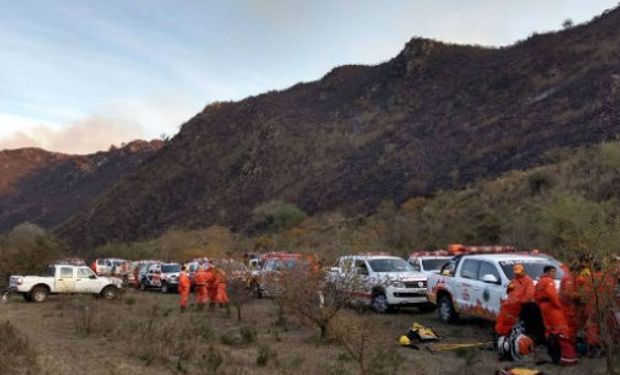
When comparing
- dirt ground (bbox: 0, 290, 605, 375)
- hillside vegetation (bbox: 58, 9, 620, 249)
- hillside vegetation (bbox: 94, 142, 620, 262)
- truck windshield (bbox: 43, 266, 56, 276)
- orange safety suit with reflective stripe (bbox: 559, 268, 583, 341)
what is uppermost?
hillside vegetation (bbox: 58, 9, 620, 249)

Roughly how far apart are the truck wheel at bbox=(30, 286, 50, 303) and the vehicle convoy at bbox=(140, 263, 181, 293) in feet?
22.9

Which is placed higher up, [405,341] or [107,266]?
[107,266]

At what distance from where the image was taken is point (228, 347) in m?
13.1

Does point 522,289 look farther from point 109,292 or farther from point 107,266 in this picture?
point 107,266

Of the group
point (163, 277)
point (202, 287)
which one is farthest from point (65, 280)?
point (202, 287)

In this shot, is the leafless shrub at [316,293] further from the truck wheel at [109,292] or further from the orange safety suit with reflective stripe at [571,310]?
the truck wheel at [109,292]

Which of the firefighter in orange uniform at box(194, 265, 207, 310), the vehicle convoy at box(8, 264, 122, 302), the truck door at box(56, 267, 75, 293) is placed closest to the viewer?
the firefighter in orange uniform at box(194, 265, 207, 310)

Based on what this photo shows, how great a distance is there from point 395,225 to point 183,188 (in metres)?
37.9

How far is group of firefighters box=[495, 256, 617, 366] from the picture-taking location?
10.5 m

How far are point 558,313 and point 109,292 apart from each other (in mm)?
19609

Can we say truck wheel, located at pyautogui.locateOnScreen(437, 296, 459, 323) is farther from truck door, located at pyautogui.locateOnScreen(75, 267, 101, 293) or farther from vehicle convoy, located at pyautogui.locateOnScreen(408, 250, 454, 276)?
truck door, located at pyautogui.locateOnScreen(75, 267, 101, 293)

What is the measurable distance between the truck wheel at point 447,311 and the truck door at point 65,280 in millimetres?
15074

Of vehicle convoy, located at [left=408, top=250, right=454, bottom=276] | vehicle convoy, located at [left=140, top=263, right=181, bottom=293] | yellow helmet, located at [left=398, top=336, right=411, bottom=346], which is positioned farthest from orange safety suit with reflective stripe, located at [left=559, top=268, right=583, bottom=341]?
vehicle convoy, located at [left=140, top=263, right=181, bottom=293]

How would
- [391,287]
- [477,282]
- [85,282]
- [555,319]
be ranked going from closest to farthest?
[555,319] → [477,282] → [391,287] → [85,282]
